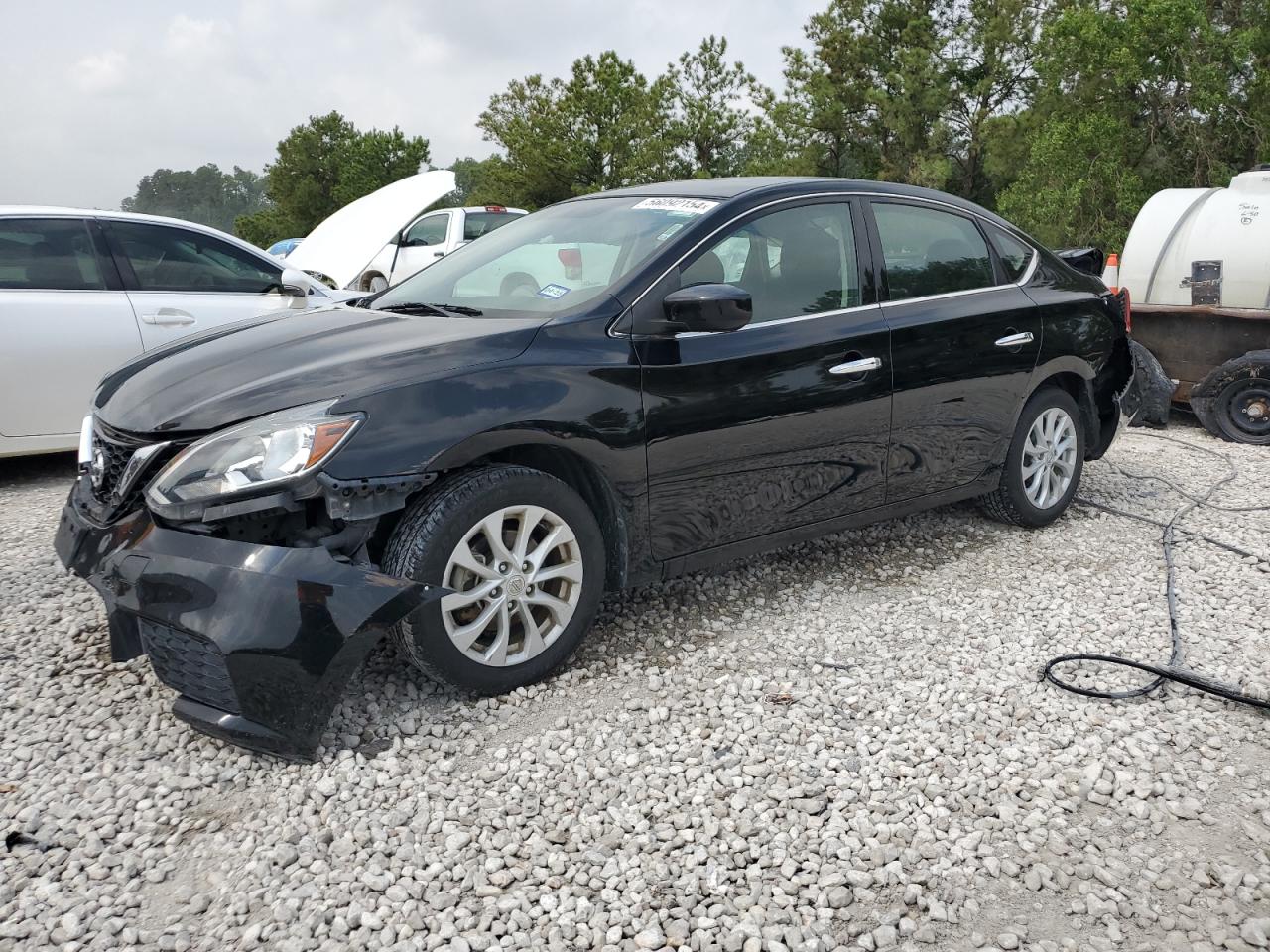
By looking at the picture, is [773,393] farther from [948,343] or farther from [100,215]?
[100,215]

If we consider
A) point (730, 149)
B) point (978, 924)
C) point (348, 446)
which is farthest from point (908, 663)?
point (730, 149)

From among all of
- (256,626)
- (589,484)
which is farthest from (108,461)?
(589,484)

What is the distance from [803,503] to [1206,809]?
67.6 inches

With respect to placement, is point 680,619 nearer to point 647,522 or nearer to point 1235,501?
point 647,522

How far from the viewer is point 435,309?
3820 millimetres

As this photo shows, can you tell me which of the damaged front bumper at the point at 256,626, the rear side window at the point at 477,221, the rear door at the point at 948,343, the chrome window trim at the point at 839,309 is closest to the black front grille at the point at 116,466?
the damaged front bumper at the point at 256,626

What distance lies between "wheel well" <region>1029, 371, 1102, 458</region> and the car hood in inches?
117

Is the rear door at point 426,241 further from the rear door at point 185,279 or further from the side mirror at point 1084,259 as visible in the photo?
the side mirror at point 1084,259

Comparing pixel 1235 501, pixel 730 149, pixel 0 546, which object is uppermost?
pixel 730 149

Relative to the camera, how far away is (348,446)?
9.46 feet

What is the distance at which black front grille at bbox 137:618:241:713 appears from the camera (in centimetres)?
276

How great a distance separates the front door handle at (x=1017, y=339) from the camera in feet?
15.3

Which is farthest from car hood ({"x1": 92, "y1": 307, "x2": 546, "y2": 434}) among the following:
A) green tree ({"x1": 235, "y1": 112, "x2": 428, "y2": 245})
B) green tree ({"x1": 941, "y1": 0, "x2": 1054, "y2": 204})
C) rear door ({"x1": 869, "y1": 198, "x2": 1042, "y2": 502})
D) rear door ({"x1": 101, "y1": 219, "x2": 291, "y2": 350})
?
green tree ({"x1": 235, "y1": 112, "x2": 428, "y2": 245})

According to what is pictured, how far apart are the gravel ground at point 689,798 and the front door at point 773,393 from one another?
48 cm
